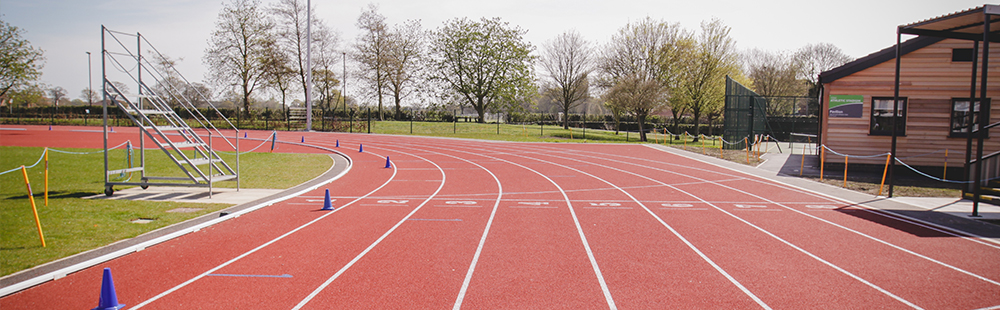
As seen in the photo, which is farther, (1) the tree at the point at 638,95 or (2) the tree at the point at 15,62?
(1) the tree at the point at 638,95

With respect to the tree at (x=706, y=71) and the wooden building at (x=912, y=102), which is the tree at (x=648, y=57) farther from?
the wooden building at (x=912, y=102)

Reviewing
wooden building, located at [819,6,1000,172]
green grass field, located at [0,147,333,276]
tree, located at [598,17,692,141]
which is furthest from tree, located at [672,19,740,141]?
green grass field, located at [0,147,333,276]

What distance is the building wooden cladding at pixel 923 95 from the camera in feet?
47.9

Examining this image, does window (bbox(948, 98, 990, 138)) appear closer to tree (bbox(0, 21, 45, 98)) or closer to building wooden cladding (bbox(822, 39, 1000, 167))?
building wooden cladding (bbox(822, 39, 1000, 167))

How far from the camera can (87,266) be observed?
18.4 ft

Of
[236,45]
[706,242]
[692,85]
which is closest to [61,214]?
[706,242]

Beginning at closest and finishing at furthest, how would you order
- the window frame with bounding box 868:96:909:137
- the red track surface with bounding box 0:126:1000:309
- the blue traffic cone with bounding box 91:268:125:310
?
the blue traffic cone with bounding box 91:268:125:310
the red track surface with bounding box 0:126:1000:309
the window frame with bounding box 868:96:909:137

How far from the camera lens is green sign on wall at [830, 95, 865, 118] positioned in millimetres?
15750

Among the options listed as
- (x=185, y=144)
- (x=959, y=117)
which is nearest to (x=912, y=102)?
(x=959, y=117)

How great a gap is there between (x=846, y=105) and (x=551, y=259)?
1507 cm

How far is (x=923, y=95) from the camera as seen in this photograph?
15.0m

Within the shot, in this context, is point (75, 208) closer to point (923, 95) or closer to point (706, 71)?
point (923, 95)

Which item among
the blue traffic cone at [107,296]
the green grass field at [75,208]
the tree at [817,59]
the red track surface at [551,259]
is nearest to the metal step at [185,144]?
the green grass field at [75,208]

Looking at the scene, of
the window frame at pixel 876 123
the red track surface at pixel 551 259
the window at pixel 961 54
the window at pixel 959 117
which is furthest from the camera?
the window frame at pixel 876 123
